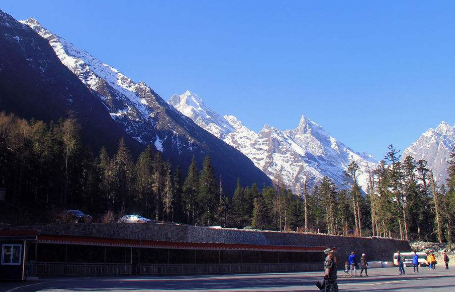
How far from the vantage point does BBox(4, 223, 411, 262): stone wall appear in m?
33.4

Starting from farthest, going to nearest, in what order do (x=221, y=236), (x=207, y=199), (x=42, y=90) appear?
(x=42, y=90) < (x=207, y=199) < (x=221, y=236)

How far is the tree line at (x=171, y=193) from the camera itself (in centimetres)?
5725

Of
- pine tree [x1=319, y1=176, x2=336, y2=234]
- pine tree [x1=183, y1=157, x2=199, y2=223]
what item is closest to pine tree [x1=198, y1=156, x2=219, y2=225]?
pine tree [x1=183, y1=157, x2=199, y2=223]

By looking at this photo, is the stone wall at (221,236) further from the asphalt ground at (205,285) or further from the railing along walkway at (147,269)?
the asphalt ground at (205,285)

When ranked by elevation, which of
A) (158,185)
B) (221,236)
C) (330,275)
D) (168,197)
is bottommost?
(330,275)

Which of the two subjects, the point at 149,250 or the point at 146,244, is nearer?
the point at 146,244

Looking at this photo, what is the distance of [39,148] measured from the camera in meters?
57.9

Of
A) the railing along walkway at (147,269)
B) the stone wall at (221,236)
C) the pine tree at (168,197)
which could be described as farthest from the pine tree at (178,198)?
the railing along walkway at (147,269)

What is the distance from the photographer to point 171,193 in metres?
81.8

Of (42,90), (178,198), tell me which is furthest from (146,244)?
(42,90)

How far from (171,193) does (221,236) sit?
135 ft

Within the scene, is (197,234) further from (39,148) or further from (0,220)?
(39,148)

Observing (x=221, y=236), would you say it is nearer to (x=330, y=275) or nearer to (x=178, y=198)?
(x=330, y=275)

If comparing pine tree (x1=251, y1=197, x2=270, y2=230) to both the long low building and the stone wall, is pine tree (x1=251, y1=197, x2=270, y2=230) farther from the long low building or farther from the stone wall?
the long low building
